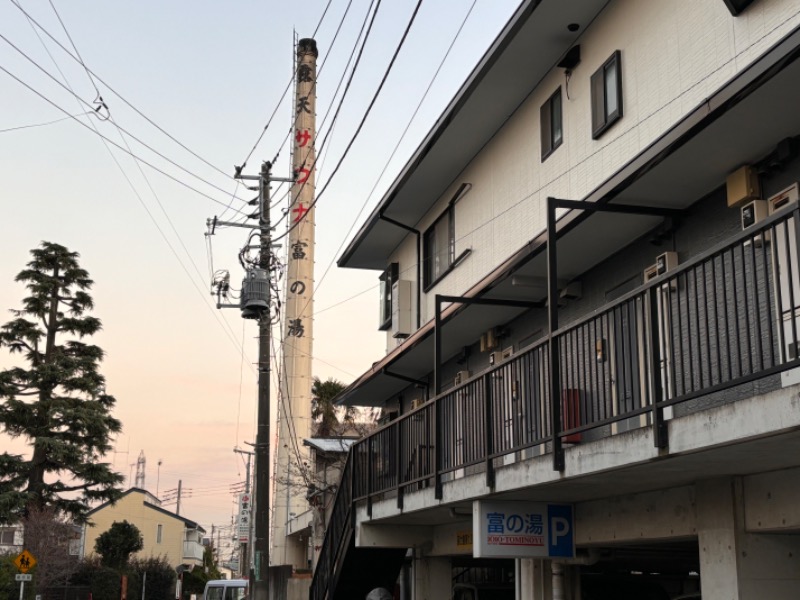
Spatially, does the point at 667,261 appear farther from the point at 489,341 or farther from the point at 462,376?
the point at 462,376

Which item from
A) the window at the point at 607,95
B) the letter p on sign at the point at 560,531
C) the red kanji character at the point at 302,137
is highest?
the red kanji character at the point at 302,137

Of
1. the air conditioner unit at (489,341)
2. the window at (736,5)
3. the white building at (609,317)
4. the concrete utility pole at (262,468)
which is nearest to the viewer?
the white building at (609,317)

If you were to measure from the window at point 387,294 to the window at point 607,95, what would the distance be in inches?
414

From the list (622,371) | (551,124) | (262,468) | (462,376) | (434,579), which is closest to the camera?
(622,371)

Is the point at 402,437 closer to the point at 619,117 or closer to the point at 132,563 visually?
the point at 619,117

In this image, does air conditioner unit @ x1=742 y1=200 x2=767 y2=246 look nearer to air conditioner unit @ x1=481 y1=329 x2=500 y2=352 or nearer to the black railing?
the black railing

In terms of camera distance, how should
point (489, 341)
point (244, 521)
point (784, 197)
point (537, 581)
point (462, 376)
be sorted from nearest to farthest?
1. point (784, 197)
2. point (537, 581)
3. point (489, 341)
4. point (462, 376)
5. point (244, 521)

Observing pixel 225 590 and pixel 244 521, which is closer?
pixel 225 590

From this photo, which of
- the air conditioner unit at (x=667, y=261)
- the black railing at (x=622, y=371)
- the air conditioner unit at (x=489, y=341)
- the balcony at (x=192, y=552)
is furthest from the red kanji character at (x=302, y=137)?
the balcony at (x=192, y=552)

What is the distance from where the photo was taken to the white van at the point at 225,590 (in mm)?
35219

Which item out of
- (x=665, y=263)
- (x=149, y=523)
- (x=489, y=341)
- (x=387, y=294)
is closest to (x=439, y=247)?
(x=489, y=341)

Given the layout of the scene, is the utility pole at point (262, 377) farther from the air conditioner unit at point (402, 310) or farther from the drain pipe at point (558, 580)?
the drain pipe at point (558, 580)

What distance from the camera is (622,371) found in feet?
27.8

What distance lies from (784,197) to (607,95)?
13.4 feet
